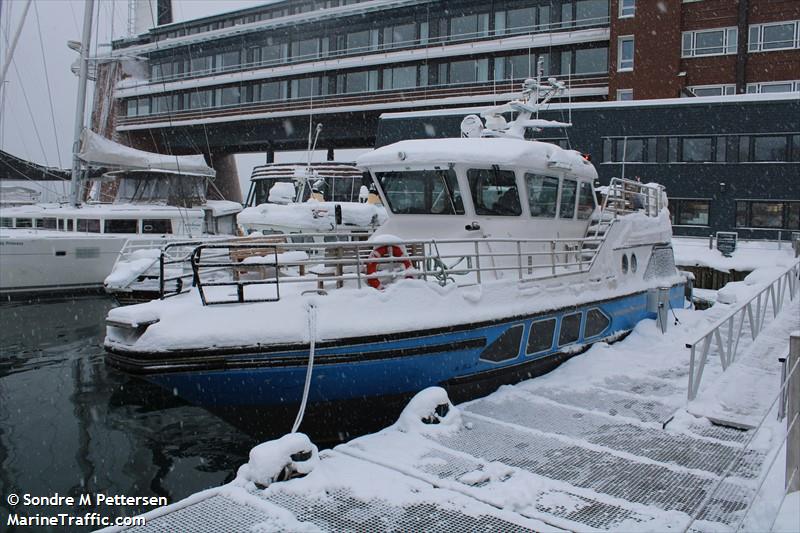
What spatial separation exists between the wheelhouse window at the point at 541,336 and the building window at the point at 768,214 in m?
22.6

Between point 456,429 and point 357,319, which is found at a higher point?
point 357,319

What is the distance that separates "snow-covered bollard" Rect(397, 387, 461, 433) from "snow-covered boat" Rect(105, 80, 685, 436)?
58 cm

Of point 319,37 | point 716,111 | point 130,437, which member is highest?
point 319,37

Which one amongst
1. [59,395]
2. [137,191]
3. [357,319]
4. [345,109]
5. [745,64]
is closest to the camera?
[357,319]

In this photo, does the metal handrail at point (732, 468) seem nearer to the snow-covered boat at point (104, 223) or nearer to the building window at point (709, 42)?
the snow-covered boat at point (104, 223)

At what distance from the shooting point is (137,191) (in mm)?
26812

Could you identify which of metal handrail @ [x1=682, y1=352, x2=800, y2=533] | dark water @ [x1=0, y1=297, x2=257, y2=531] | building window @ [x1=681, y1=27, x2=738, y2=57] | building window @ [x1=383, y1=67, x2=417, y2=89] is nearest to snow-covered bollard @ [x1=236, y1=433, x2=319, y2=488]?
dark water @ [x1=0, y1=297, x2=257, y2=531]

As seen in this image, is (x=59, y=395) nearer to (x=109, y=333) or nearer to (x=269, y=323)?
(x=109, y=333)

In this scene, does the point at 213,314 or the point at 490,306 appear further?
the point at 490,306

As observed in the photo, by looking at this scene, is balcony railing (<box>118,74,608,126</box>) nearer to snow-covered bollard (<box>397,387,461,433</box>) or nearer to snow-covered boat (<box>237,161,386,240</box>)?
snow-covered boat (<box>237,161,386,240</box>)

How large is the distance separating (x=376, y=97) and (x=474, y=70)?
228 inches

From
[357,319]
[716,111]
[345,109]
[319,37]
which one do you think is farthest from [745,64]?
[357,319]

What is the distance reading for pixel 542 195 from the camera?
30.3 feet

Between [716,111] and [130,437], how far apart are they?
2632cm
